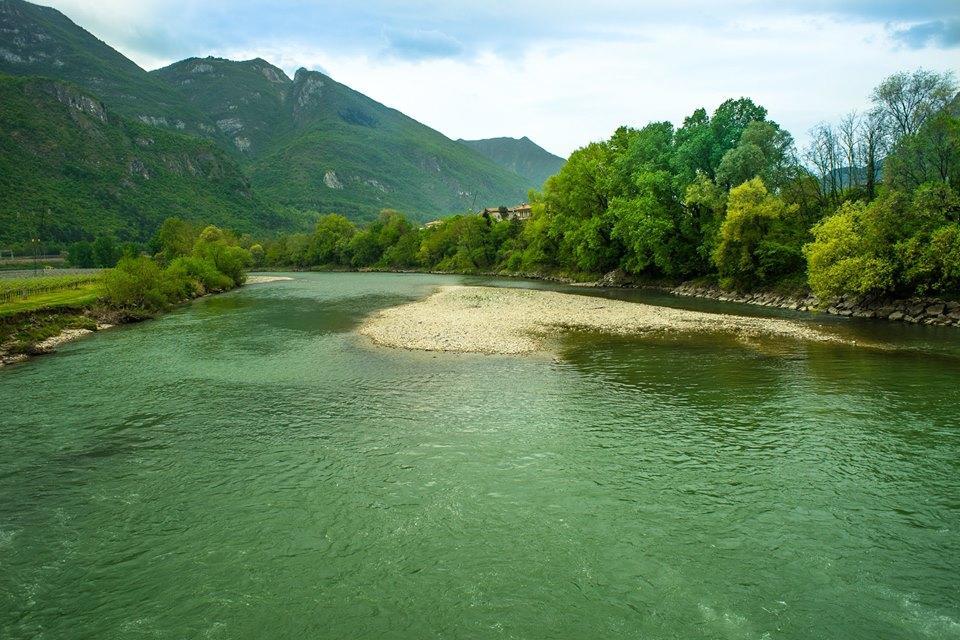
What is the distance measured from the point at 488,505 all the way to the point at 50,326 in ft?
126

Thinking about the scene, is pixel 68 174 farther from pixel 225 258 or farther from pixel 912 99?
pixel 912 99

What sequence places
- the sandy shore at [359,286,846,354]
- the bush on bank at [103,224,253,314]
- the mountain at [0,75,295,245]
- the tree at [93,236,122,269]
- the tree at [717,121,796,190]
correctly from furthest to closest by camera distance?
1. the mountain at [0,75,295,245]
2. the tree at [93,236,122,269]
3. the tree at [717,121,796,190]
4. the bush on bank at [103,224,253,314]
5. the sandy shore at [359,286,846,354]

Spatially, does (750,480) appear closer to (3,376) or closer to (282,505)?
(282,505)

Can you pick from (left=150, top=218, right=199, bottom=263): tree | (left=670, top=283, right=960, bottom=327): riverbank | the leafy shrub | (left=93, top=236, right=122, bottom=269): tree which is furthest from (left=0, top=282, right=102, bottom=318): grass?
(left=93, top=236, right=122, bottom=269): tree

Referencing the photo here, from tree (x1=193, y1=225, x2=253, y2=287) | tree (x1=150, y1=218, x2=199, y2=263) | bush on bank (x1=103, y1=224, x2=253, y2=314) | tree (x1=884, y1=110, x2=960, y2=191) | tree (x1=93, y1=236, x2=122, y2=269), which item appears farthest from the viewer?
tree (x1=93, y1=236, x2=122, y2=269)

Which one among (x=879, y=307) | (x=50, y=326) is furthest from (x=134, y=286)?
(x=879, y=307)

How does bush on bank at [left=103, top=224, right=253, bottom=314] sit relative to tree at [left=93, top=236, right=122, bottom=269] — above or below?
below

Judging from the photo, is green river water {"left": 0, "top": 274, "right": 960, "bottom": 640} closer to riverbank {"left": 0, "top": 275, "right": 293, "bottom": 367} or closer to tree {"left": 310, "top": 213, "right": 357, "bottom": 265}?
riverbank {"left": 0, "top": 275, "right": 293, "bottom": 367}

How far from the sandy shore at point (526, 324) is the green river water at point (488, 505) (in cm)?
771

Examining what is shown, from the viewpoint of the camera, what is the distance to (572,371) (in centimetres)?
2509

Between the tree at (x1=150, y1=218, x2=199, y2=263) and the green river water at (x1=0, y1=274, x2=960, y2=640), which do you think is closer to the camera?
the green river water at (x1=0, y1=274, x2=960, y2=640)

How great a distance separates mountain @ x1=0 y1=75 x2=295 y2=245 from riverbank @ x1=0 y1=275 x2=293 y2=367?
347ft

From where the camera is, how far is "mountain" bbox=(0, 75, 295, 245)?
136250mm

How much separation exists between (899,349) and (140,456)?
116ft
